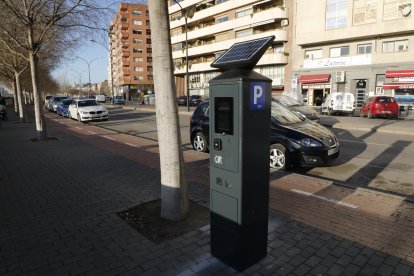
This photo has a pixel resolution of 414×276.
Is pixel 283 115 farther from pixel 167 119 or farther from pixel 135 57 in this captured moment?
pixel 135 57

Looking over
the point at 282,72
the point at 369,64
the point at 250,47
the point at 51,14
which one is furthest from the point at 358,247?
the point at 282,72

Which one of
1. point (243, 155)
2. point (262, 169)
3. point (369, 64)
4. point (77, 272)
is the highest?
point (369, 64)

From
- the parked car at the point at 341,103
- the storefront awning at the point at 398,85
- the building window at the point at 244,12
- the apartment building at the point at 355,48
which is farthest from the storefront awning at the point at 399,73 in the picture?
the building window at the point at 244,12

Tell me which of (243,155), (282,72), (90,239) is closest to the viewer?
(243,155)

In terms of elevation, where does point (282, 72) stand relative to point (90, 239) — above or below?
above

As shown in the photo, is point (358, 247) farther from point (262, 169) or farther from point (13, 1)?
point (13, 1)

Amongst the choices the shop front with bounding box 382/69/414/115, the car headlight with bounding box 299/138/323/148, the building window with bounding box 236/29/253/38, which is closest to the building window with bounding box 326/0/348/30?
the shop front with bounding box 382/69/414/115

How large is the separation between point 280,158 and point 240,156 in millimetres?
4220

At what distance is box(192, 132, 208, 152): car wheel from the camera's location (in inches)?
343

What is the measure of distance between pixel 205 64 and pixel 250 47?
45.3 m

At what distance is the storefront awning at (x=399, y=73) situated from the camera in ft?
84.1

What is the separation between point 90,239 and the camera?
3572mm

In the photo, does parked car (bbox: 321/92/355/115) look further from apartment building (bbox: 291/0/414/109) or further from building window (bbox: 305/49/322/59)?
building window (bbox: 305/49/322/59)

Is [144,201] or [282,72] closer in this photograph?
[144,201]
